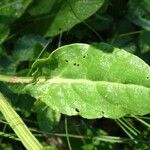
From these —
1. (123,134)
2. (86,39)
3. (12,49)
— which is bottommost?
(123,134)

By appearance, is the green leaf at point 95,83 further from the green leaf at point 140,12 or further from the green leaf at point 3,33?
the green leaf at point 140,12

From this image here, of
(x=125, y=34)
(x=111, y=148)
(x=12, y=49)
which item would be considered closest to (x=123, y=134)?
(x=111, y=148)

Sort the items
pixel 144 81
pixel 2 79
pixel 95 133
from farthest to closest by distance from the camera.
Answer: pixel 95 133 → pixel 2 79 → pixel 144 81

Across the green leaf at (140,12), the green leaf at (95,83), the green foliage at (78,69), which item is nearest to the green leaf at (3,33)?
the green foliage at (78,69)

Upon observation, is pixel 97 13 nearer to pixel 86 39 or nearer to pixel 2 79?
pixel 86 39

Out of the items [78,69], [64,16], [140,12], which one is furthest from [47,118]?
[140,12]

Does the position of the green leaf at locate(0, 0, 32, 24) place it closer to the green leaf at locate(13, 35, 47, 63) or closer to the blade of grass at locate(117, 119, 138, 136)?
the green leaf at locate(13, 35, 47, 63)

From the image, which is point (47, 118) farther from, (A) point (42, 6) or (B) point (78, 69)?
(A) point (42, 6)

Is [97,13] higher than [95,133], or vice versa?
[97,13]
